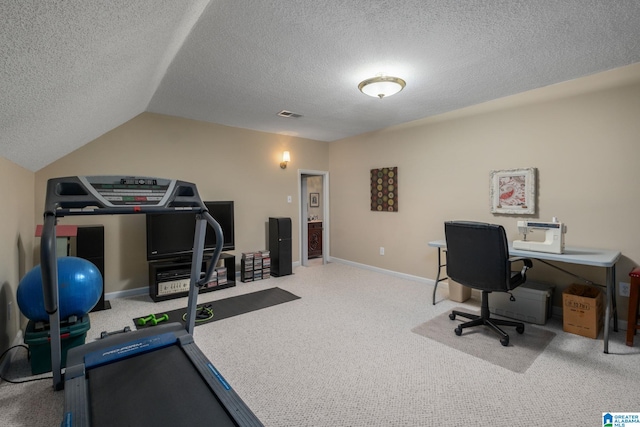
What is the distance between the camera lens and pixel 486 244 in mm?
2590

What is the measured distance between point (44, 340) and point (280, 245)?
3056 millimetres

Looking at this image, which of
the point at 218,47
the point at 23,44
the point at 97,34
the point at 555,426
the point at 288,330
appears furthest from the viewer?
the point at 288,330

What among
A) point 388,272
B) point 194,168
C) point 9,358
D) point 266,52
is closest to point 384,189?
point 388,272

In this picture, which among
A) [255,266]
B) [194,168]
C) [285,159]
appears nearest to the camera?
[194,168]

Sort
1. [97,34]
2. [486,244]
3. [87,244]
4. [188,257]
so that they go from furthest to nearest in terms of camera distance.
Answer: [188,257] → [87,244] → [486,244] → [97,34]

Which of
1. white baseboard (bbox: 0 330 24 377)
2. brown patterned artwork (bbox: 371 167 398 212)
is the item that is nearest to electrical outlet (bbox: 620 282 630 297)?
brown patterned artwork (bbox: 371 167 398 212)

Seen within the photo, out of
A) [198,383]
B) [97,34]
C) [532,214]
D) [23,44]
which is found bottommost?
[198,383]

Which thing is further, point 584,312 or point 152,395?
point 584,312

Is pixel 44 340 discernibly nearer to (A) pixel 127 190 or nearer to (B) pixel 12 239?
(B) pixel 12 239

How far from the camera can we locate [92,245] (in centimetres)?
333

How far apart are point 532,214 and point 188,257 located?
4.28 meters

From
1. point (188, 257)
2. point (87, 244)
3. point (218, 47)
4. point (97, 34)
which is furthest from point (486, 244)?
point (87, 244)

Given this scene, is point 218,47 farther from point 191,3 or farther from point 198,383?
point 198,383

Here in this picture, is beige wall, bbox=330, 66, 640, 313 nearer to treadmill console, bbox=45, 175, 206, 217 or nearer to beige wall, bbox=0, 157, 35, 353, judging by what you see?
treadmill console, bbox=45, 175, 206, 217
